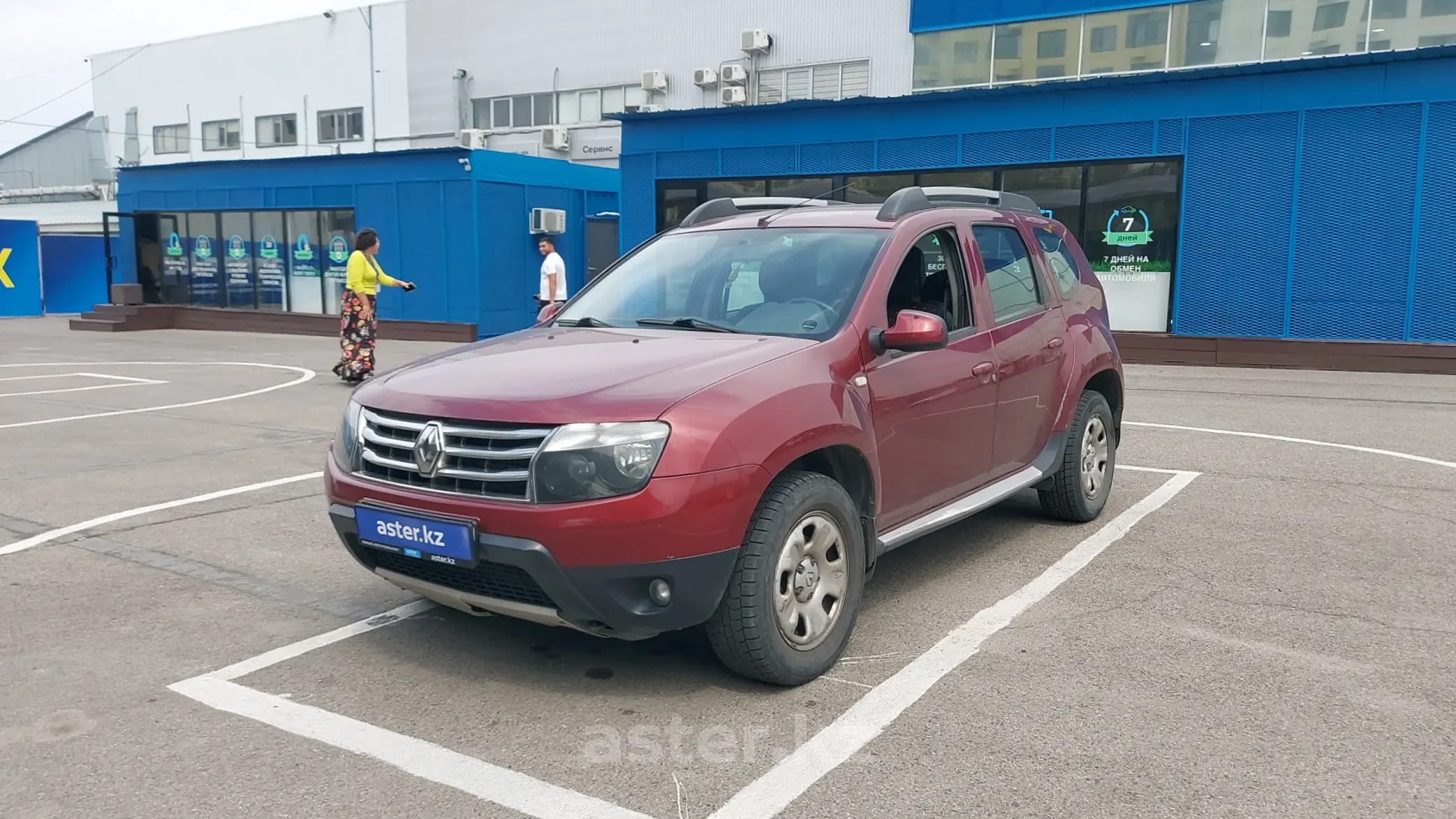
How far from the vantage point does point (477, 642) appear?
171 inches

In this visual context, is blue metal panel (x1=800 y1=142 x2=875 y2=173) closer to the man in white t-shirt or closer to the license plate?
the man in white t-shirt

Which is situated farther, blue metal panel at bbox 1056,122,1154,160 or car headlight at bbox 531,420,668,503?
blue metal panel at bbox 1056,122,1154,160

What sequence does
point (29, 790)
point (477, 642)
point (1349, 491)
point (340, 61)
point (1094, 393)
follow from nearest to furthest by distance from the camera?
point (29, 790) < point (477, 642) < point (1094, 393) < point (1349, 491) < point (340, 61)

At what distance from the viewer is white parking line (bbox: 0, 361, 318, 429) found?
34.5ft

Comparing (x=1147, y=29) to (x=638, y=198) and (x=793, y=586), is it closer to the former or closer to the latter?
(x=638, y=198)

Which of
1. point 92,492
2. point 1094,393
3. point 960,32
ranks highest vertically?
point 960,32

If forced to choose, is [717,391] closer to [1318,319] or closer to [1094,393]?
[1094,393]

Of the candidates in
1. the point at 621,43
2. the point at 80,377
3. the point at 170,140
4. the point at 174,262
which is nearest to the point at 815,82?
the point at 621,43

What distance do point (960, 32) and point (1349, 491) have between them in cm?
2144

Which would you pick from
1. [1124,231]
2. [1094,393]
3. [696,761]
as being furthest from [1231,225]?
[696,761]

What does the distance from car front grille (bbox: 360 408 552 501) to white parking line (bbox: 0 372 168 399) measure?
424 inches

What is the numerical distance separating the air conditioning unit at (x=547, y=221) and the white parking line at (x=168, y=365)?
6.95 metres

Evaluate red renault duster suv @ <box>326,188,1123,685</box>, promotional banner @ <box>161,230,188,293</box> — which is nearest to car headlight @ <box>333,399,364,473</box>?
red renault duster suv @ <box>326,188,1123,685</box>

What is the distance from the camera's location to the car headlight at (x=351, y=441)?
402cm
